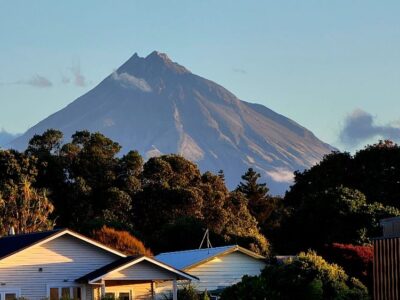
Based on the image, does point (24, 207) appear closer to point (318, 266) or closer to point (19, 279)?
point (19, 279)

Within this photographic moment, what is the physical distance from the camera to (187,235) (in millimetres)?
70688

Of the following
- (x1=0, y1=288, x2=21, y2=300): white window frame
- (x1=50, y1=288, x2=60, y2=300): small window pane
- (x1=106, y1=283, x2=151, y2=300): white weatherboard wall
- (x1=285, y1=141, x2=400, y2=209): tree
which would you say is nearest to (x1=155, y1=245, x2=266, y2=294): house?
(x1=106, y1=283, x2=151, y2=300): white weatherboard wall

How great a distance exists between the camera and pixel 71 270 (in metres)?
46.6

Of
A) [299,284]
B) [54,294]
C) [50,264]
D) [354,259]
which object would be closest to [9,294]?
[54,294]

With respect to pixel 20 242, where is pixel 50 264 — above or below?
below

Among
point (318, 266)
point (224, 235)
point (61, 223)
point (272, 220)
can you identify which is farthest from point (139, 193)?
point (318, 266)

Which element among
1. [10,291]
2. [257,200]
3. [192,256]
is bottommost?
[10,291]

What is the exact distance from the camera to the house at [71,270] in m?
44.9

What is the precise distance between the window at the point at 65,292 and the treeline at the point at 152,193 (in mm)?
16317

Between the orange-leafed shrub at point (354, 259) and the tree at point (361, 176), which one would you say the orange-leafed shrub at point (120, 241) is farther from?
the tree at point (361, 176)

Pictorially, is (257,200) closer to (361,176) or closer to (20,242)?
(361,176)

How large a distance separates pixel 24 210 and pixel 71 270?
2826 cm

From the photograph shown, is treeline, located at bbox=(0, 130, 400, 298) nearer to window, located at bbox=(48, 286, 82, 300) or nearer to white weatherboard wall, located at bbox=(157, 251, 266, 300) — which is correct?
white weatherboard wall, located at bbox=(157, 251, 266, 300)

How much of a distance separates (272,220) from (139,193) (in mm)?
27641
